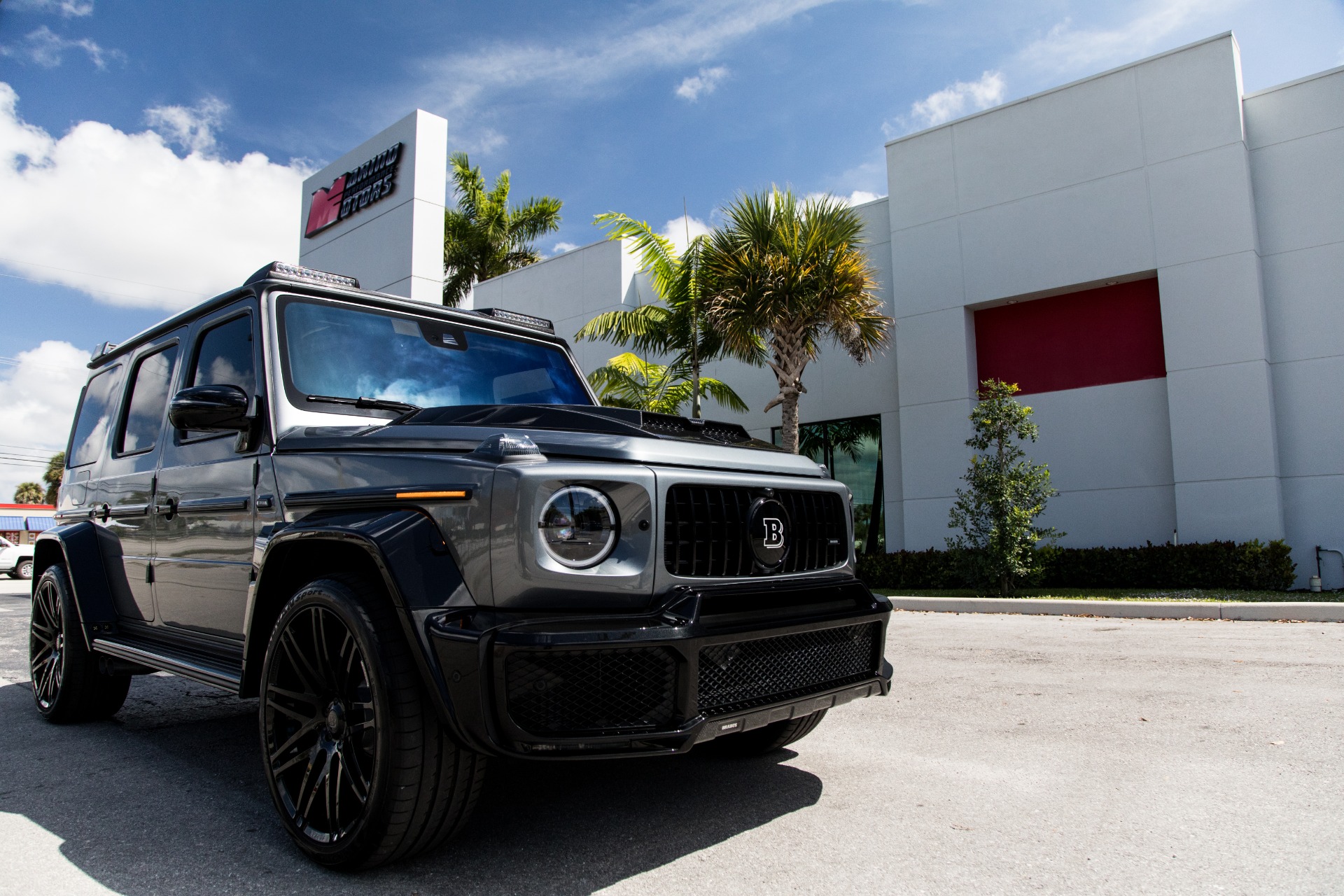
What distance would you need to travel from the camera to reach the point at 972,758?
371 cm

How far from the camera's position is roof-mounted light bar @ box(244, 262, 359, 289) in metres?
3.59

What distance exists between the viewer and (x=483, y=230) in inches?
1080

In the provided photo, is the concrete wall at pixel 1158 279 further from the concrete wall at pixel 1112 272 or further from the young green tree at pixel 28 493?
the young green tree at pixel 28 493

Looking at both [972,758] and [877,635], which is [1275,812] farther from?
[877,635]

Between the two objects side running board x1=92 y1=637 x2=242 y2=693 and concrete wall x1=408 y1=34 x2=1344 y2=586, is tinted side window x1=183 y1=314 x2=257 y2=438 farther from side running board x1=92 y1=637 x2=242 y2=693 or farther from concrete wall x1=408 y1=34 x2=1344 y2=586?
concrete wall x1=408 y1=34 x2=1344 y2=586

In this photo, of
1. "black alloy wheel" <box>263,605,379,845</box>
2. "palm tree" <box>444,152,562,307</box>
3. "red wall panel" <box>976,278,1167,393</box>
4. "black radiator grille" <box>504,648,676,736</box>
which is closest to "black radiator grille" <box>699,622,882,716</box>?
"black radiator grille" <box>504,648,676,736</box>

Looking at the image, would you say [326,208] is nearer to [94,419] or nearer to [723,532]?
[94,419]

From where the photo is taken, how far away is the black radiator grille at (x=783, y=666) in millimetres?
2453

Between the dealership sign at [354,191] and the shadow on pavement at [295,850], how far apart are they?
13.4 metres

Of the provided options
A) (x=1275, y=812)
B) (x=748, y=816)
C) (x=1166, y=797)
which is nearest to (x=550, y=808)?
(x=748, y=816)

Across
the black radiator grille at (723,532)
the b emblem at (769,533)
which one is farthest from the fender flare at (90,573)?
the b emblem at (769,533)

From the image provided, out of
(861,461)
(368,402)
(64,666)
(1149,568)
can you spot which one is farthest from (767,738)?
(861,461)

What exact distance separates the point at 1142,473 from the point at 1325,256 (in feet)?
12.7

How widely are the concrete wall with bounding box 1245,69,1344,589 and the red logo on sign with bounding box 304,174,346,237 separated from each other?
16433 mm
